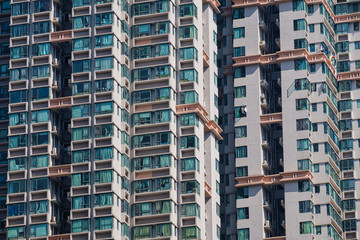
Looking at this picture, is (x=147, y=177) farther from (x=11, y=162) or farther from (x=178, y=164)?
(x=11, y=162)

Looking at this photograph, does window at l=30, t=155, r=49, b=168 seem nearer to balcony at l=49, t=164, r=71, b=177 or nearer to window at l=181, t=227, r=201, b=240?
balcony at l=49, t=164, r=71, b=177

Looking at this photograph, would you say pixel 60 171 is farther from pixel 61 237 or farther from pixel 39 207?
pixel 61 237

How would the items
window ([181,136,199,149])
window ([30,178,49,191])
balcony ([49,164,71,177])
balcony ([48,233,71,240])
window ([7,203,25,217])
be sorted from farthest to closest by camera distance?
1. window ([181,136,199,149])
2. window ([30,178,49,191])
3. balcony ([49,164,71,177])
4. window ([7,203,25,217])
5. balcony ([48,233,71,240])

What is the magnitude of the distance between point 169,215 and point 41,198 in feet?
58.9

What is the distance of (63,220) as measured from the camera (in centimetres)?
19862

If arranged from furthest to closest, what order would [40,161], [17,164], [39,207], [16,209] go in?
1. [17,164]
2. [40,161]
3. [16,209]
4. [39,207]

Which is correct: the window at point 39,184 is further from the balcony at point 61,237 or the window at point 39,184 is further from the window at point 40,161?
the balcony at point 61,237

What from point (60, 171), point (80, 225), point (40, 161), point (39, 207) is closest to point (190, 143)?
A: point (60, 171)

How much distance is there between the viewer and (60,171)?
647 ft

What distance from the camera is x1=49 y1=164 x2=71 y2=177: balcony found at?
7746 inches

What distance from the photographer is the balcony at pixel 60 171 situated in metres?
197

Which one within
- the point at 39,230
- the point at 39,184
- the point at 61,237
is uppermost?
the point at 39,184

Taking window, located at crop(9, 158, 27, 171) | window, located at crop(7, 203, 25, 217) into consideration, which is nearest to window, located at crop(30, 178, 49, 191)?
window, located at crop(7, 203, 25, 217)

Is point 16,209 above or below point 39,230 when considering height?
above
